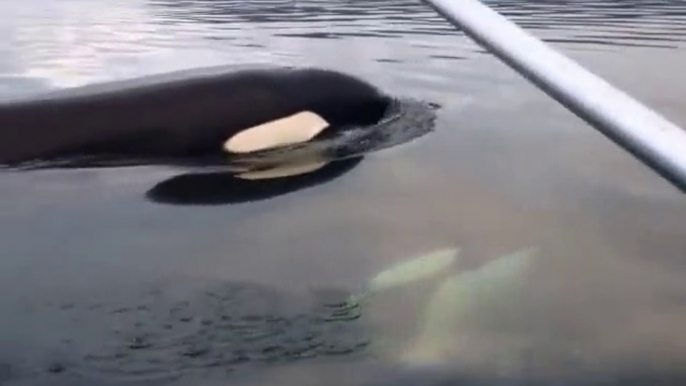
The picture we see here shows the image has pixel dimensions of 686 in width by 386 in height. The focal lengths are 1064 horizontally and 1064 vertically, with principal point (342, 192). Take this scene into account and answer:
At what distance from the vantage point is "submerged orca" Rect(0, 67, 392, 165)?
6.23m

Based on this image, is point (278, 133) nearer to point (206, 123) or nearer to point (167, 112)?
point (206, 123)

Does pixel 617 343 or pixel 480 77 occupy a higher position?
pixel 480 77

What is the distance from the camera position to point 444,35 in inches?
401

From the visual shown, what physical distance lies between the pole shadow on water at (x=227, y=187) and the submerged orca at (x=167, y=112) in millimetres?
392

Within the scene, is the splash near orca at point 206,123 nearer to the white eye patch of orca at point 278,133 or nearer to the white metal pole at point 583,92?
the white eye patch of orca at point 278,133

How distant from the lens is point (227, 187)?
591cm

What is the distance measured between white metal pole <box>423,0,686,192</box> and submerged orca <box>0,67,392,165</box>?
12.0 ft

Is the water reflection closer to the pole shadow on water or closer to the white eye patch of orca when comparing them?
the white eye patch of orca

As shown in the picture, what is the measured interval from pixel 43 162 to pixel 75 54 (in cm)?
346

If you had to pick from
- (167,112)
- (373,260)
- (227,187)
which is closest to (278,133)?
(167,112)

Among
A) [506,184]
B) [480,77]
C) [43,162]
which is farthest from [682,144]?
[480,77]

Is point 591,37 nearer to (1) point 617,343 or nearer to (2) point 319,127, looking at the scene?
(2) point 319,127

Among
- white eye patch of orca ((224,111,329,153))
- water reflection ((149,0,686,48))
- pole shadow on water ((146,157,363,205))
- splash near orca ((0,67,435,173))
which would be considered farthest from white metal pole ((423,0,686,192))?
water reflection ((149,0,686,48))

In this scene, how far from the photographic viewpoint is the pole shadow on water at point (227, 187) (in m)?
5.69
